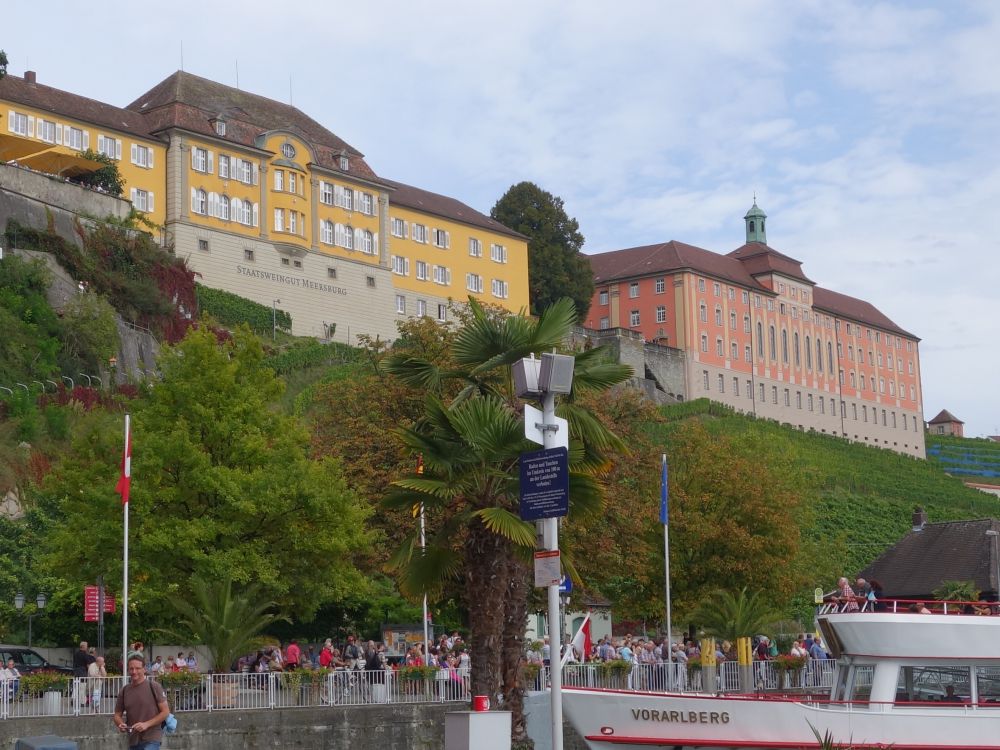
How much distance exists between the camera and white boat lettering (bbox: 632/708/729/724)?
89.6 feet

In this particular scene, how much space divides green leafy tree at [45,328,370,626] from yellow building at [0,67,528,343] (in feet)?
129

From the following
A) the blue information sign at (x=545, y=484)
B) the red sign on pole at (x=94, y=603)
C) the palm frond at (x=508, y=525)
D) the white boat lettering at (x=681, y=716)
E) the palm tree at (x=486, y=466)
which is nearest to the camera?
the blue information sign at (x=545, y=484)

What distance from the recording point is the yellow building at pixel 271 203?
8550 centimetres

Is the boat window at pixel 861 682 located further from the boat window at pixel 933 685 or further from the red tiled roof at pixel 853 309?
the red tiled roof at pixel 853 309

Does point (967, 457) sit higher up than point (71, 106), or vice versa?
point (71, 106)

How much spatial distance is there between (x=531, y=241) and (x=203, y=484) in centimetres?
8021

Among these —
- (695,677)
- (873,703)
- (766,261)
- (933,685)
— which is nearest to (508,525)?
(873,703)

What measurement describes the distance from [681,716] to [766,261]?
111 metres

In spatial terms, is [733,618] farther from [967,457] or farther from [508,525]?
[967,457]

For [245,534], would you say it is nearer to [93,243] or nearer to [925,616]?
[925,616]

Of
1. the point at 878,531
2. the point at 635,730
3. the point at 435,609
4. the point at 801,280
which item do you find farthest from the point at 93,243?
the point at 801,280

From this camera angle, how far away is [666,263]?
124812 millimetres

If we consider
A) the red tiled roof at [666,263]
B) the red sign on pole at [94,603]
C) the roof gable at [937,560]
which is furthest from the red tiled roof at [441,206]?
the red sign on pole at [94,603]

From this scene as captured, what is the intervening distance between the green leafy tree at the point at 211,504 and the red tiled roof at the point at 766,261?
321ft
